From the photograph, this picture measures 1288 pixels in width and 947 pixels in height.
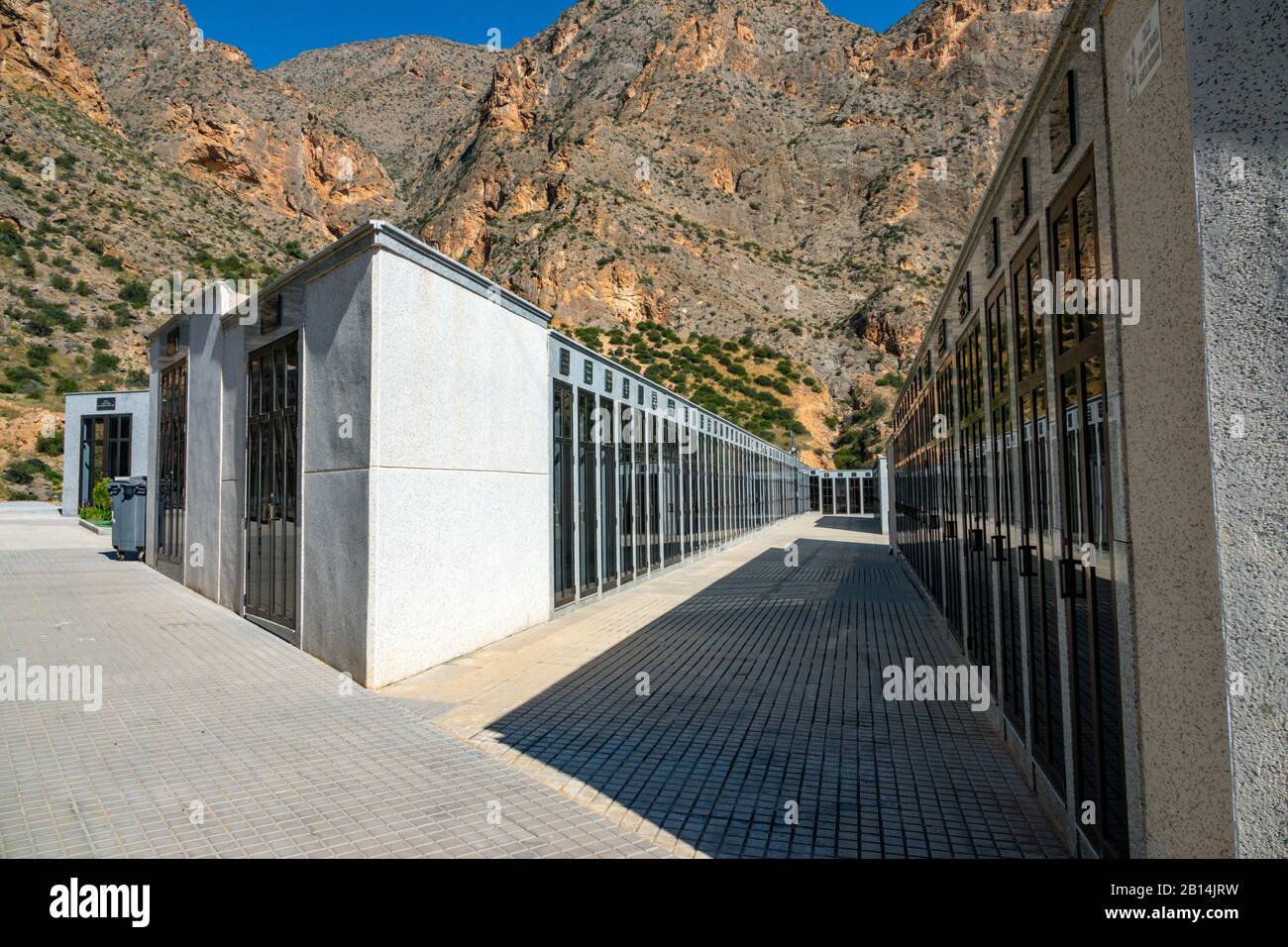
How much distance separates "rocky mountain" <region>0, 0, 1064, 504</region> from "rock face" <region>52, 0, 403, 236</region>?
0.28 meters

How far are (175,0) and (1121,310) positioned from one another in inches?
3939

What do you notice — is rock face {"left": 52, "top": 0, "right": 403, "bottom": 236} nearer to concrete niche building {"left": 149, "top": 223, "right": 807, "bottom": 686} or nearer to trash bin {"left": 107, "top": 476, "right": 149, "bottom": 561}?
trash bin {"left": 107, "top": 476, "right": 149, "bottom": 561}

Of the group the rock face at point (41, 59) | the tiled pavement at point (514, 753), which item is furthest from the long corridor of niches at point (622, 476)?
the rock face at point (41, 59)

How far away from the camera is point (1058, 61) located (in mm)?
3189

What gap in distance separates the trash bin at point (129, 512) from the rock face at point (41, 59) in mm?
56282

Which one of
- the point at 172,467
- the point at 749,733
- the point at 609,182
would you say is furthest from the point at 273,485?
the point at 609,182

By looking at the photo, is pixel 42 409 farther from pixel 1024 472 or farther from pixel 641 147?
pixel 641 147

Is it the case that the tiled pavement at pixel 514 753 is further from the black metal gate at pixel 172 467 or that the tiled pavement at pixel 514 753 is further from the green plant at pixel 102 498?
the green plant at pixel 102 498

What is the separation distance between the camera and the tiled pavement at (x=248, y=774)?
3572mm

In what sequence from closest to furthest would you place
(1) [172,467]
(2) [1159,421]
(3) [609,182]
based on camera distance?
(2) [1159,421]
(1) [172,467]
(3) [609,182]

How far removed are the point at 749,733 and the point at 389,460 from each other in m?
3.84

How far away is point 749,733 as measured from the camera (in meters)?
5.25

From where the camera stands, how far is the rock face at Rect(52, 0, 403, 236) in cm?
6594

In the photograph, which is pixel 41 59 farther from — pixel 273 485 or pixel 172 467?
pixel 273 485
